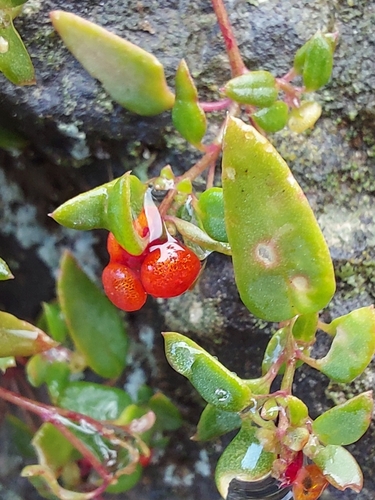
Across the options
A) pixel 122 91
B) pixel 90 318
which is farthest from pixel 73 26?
pixel 90 318

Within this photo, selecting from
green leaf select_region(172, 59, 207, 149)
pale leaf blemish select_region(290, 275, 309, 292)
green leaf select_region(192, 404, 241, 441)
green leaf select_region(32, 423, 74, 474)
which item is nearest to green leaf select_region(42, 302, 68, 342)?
green leaf select_region(32, 423, 74, 474)

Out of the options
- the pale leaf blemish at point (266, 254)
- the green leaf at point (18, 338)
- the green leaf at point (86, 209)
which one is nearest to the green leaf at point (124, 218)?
the green leaf at point (86, 209)

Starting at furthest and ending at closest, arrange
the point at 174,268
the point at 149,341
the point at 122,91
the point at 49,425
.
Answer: the point at 149,341, the point at 49,425, the point at 122,91, the point at 174,268

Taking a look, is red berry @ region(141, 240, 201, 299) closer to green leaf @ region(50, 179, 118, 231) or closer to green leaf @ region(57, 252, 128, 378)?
green leaf @ region(50, 179, 118, 231)

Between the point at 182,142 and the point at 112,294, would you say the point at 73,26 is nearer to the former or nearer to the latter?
the point at 182,142

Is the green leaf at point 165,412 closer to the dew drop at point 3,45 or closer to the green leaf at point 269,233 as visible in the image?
the green leaf at point 269,233
